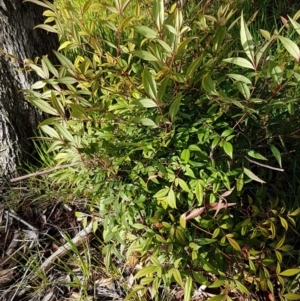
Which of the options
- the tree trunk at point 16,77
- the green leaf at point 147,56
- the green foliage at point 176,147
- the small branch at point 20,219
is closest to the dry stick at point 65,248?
the small branch at point 20,219

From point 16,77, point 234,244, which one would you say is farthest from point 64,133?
point 16,77

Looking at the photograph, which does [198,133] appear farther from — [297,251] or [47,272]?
[47,272]

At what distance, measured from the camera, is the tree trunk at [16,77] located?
2.00m

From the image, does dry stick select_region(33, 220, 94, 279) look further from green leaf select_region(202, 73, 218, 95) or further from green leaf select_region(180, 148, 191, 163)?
green leaf select_region(202, 73, 218, 95)

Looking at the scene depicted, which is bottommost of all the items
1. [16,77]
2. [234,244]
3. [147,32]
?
[234,244]

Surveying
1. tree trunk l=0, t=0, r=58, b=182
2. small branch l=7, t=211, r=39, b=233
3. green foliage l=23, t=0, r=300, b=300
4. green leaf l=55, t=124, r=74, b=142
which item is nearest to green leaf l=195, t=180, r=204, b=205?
green foliage l=23, t=0, r=300, b=300

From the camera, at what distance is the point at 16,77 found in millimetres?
2074

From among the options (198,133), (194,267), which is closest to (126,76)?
(198,133)

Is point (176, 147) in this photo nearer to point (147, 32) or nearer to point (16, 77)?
point (147, 32)

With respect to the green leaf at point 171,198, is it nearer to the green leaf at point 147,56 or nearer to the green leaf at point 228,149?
the green leaf at point 228,149

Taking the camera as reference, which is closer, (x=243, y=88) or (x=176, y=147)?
(x=243, y=88)

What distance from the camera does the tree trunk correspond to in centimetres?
200

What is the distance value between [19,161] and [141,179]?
92cm

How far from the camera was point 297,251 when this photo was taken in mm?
1825
